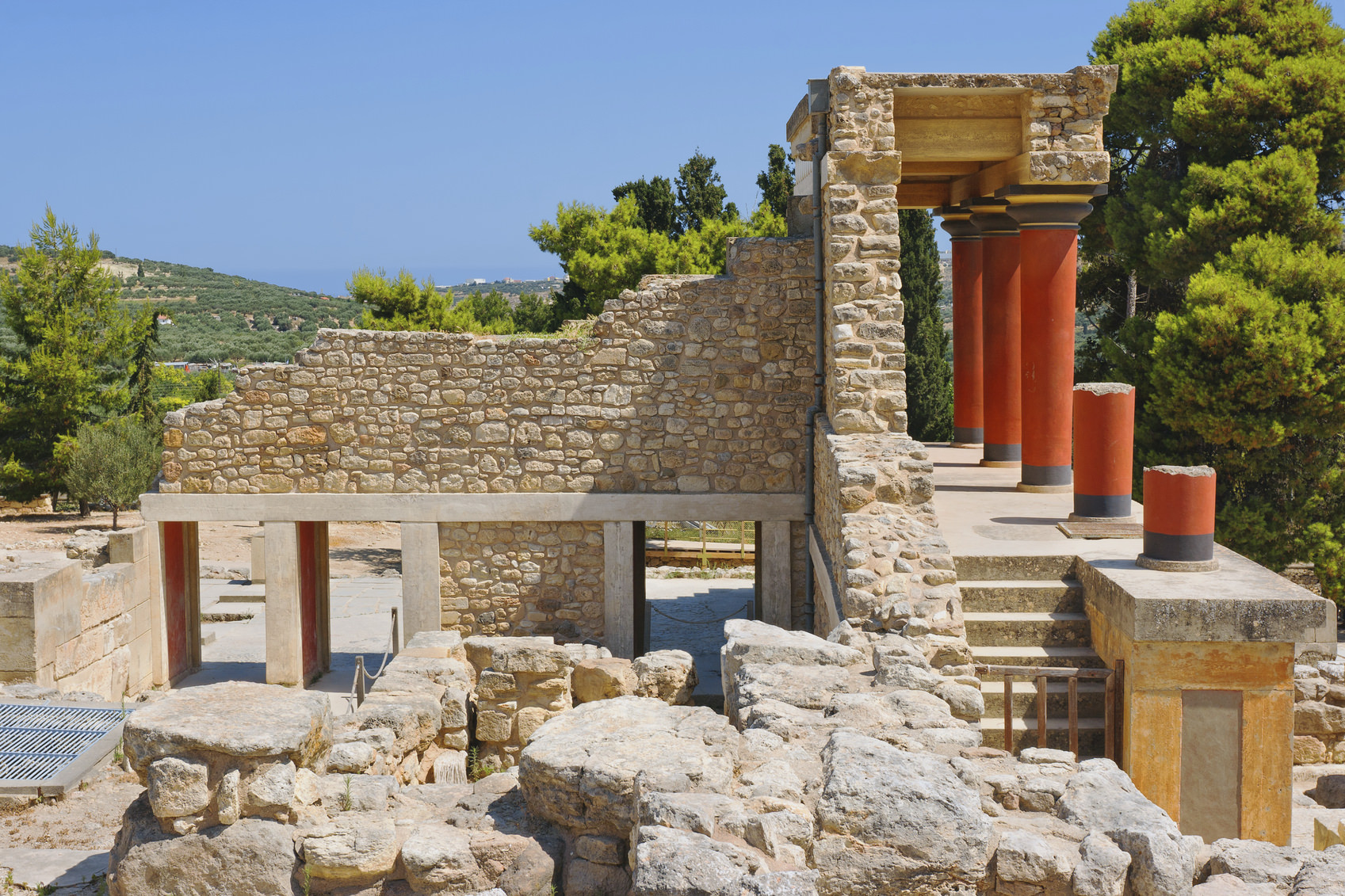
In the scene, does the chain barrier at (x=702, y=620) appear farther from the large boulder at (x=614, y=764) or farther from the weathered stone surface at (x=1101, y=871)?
the weathered stone surface at (x=1101, y=871)

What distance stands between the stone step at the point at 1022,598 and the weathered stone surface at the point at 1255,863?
3489 millimetres

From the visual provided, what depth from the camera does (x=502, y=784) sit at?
4762mm

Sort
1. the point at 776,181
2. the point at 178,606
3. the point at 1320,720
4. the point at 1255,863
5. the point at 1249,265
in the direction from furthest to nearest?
the point at 776,181
the point at 1249,265
the point at 178,606
the point at 1320,720
the point at 1255,863

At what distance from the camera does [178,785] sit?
4.23m

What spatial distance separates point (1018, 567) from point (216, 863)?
18.1ft

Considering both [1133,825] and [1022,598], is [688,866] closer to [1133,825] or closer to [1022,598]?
[1133,825]

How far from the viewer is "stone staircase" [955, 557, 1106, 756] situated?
680 centimetres

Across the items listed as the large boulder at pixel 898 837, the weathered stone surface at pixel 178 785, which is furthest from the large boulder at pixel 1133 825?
the weathered stone surface at pixel 178 785

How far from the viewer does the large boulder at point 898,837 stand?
3623mm

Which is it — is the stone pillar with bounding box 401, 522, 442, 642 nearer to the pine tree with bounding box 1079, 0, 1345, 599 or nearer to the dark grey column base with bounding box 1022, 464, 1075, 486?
the dark grey column base with bounding box 1022, 464, 1075, 486

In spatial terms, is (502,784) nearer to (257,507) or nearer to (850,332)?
(850,332)

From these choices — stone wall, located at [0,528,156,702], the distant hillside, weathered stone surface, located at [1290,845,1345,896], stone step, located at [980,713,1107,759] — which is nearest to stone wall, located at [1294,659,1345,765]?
stone step, located at [980,713,1107,759]

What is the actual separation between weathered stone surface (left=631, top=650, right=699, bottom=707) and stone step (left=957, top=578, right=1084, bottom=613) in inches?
79.0

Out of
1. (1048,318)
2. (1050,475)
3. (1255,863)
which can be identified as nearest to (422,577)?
(1050,475)
